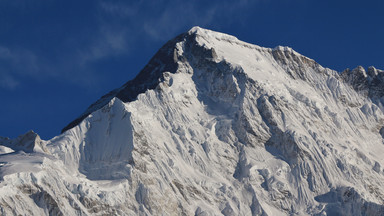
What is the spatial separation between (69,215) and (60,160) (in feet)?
63.0

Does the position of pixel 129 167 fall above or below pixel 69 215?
above

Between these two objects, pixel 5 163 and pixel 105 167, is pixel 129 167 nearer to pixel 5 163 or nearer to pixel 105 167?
pixel 105 167

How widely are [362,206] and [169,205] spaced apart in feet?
105

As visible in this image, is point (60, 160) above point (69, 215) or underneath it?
above

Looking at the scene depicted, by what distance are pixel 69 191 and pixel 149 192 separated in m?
A: 13.3

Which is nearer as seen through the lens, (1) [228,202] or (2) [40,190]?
(2) [40,190]

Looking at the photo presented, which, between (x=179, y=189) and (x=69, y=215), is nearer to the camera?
(x=69, y=215)

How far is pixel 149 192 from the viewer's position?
193000 millimetres

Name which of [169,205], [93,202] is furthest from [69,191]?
[169,205]

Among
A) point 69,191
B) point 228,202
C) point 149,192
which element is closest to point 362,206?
point 228,202

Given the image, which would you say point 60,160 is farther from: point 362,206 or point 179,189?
point 362,206

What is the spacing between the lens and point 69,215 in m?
182

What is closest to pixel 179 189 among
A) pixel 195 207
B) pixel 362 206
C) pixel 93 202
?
pixel 195 207

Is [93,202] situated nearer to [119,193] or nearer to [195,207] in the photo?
[119,193]
